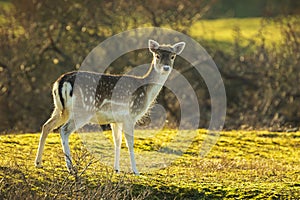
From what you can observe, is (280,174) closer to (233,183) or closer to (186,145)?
(233,183)

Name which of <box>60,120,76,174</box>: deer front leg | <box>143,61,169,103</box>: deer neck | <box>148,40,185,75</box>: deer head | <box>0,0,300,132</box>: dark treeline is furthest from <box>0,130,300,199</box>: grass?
<box>0,0,300,132</box>: dark treeline

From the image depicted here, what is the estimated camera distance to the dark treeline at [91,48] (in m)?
24.6

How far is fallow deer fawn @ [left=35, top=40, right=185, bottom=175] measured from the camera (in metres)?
11.7

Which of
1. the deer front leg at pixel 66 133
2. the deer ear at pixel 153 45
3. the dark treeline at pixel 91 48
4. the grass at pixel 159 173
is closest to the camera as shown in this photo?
the grass at pixel 159 173

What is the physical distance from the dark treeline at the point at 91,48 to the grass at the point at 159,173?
8345 millimetres

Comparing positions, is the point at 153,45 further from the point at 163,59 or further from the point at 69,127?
the point at 69,127

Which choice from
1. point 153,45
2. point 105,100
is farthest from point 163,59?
point 105,100

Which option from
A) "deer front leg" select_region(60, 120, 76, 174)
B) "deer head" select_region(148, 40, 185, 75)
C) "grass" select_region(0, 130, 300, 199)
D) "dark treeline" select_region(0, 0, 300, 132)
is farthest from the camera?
"dark treeline" select_region(0, 0, 300, 132)

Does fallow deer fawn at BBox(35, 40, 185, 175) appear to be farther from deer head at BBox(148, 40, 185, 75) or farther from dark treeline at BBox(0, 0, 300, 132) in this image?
dark treeline at BBox(0, 0, 300, 132)

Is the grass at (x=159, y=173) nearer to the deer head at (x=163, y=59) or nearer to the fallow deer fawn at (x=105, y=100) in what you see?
the fallow deer fawn at (x=105, y=100)

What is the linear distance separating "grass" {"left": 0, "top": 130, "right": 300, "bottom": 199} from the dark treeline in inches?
329

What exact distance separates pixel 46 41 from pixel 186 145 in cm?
1126

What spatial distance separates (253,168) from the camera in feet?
43.5

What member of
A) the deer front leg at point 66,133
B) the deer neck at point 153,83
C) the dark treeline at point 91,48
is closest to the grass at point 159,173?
the deer front leg at point 66,133
